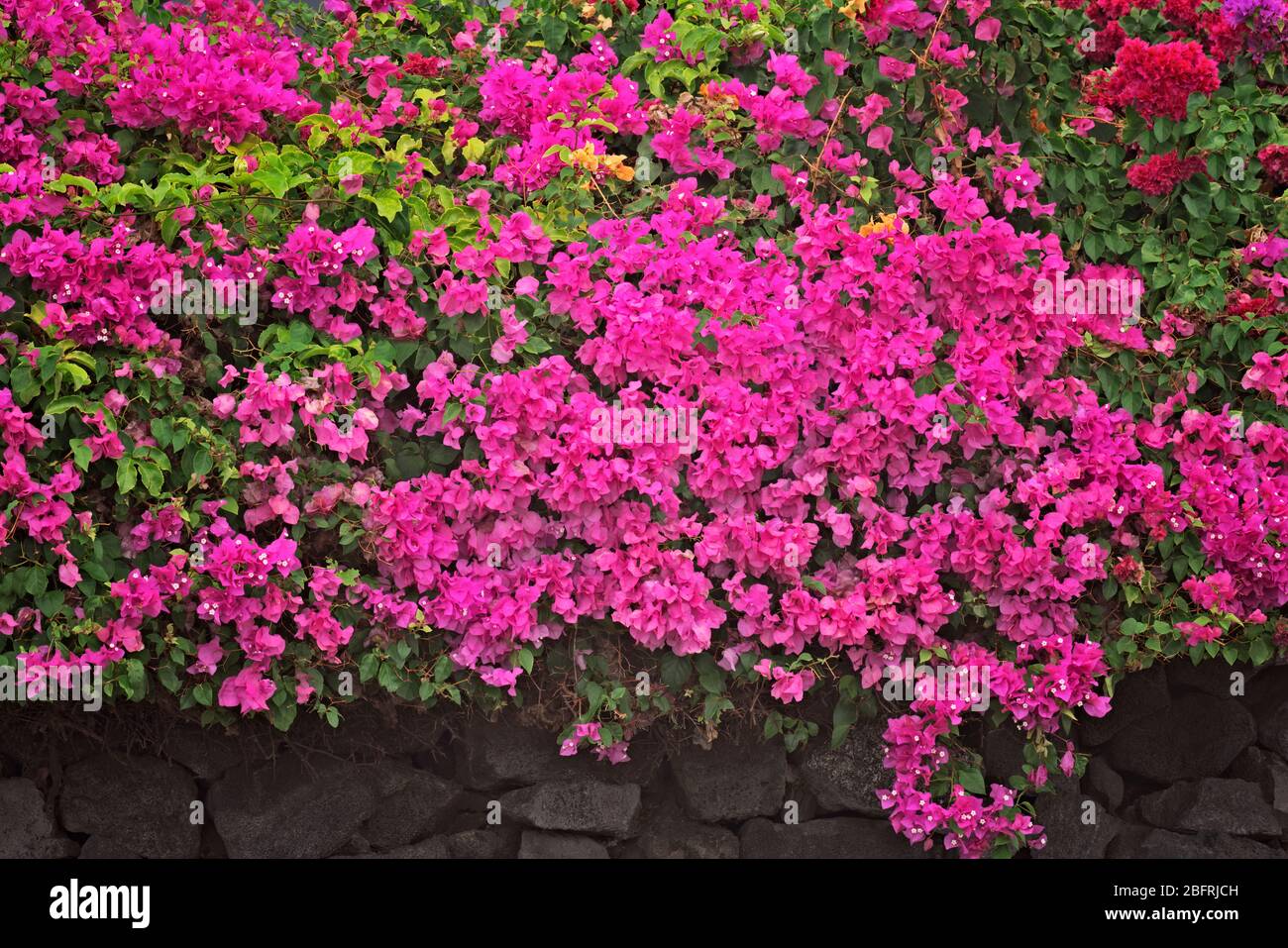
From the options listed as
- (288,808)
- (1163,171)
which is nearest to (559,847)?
(288,808)

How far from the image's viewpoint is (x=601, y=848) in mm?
4121

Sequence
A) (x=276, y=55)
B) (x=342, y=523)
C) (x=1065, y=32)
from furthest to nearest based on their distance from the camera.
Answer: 1. (x=1065, y=32)
2. (x=276, y=55)
3. (x=342, y=523)

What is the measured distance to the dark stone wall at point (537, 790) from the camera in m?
4.02

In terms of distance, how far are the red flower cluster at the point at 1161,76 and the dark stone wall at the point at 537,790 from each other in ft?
5.96

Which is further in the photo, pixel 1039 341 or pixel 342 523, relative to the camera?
pixel 1039 341

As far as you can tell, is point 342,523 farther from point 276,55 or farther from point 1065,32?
point 1065,32

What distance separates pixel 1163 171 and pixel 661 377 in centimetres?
176

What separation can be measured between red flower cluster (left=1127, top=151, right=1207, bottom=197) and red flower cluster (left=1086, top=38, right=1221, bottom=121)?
133 mm

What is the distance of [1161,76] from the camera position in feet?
13.4

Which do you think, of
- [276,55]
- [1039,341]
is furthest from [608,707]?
[276,55]

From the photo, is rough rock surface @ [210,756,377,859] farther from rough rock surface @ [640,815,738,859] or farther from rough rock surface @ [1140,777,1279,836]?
rough rock surface @ [1140,777,1279,836]

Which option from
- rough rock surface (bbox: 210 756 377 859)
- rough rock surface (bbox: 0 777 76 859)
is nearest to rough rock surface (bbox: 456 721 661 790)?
rough rock surface (bbox: 210 756 377 859)

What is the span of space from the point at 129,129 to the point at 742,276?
1.86m

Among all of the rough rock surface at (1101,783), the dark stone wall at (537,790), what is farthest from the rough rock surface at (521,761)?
the rough rock surface at (1101,783)
